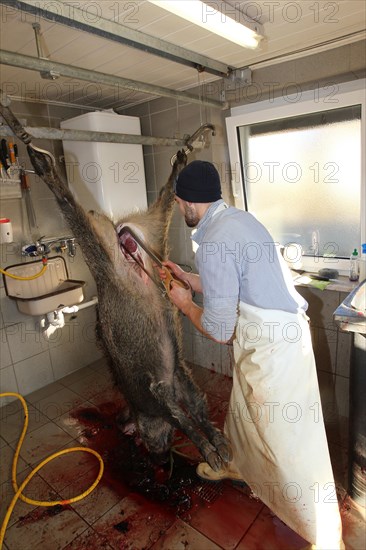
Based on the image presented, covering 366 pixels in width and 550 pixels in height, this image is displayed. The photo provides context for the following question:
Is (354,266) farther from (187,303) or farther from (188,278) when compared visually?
(187,303)

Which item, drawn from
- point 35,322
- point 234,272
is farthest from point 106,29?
point 35,322

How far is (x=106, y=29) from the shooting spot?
1.45m

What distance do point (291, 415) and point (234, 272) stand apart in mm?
654

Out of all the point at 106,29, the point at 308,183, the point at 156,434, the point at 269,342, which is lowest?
the point at 156,434

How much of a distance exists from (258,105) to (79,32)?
124 cm

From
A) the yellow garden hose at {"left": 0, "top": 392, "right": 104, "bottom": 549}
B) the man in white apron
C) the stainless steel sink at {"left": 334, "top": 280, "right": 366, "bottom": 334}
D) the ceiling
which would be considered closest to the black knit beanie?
the man in white apron

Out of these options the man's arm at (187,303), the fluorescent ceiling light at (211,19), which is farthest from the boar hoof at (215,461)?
the fluorescent ceiling light at (211,19)

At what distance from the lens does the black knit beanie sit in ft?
4.75

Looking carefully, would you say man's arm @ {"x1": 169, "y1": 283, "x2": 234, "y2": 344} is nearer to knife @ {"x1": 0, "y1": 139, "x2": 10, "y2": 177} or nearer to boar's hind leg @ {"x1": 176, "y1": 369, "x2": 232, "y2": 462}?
boar's hind leg @ {"x1": 176, "y1": 369, "x2": 232, "y2": 462}

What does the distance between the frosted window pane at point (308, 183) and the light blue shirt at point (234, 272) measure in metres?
1.04

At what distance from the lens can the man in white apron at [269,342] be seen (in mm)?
1365

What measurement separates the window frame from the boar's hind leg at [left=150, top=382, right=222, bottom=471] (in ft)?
4.45

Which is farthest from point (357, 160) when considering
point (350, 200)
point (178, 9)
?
point (178, 9)

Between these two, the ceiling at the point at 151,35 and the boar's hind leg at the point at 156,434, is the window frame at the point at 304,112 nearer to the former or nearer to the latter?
the ceiling at the point at 151,35
